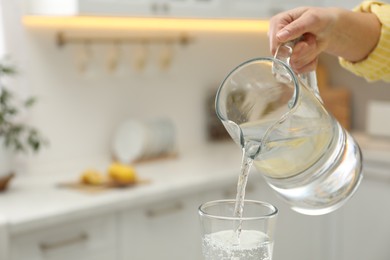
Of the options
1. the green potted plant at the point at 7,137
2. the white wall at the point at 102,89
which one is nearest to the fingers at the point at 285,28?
the green potted plant at the point at 7,137

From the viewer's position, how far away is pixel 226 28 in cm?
295

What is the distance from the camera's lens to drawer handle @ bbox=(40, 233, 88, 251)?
5.91ft

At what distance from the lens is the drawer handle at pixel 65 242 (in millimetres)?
1800

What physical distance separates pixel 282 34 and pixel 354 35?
0.25 m

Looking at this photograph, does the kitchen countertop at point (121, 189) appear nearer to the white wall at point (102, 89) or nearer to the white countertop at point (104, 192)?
the white countertop at point (104, 192)

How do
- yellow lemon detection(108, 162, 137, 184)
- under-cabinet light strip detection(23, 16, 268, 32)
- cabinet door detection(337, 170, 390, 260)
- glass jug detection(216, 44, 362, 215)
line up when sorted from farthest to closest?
1. cabinet door detection(337, 170, 390, 260)
2. under-cabinet light strip detection(23, 16, 268, 32)
3. yellow lemon detection(108, 162, 137, 184)
4. glass jug detection(216, 44, 362, 215)

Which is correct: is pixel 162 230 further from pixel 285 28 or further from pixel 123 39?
pixel 285 28

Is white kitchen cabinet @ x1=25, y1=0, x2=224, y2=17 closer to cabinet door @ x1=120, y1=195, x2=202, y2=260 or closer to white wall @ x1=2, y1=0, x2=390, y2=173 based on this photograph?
white wall @ x1=2, y1=0, x2=390, y2=173

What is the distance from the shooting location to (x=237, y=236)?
0.75 meters

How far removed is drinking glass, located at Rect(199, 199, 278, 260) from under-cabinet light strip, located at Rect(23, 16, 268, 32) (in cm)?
160

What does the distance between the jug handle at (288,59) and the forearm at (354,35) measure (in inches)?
4.6

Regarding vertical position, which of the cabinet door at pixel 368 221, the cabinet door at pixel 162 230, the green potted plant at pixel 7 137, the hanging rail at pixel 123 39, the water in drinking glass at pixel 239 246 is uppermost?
the hanging rail at pixel 123 39

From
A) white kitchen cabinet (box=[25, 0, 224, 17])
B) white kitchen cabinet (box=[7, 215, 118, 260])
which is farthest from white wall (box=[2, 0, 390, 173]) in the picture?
white kitchen cabinet (box=[7, 215, 118, 260])

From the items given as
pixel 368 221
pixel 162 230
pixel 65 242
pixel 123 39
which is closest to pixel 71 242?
pixel 65 242
